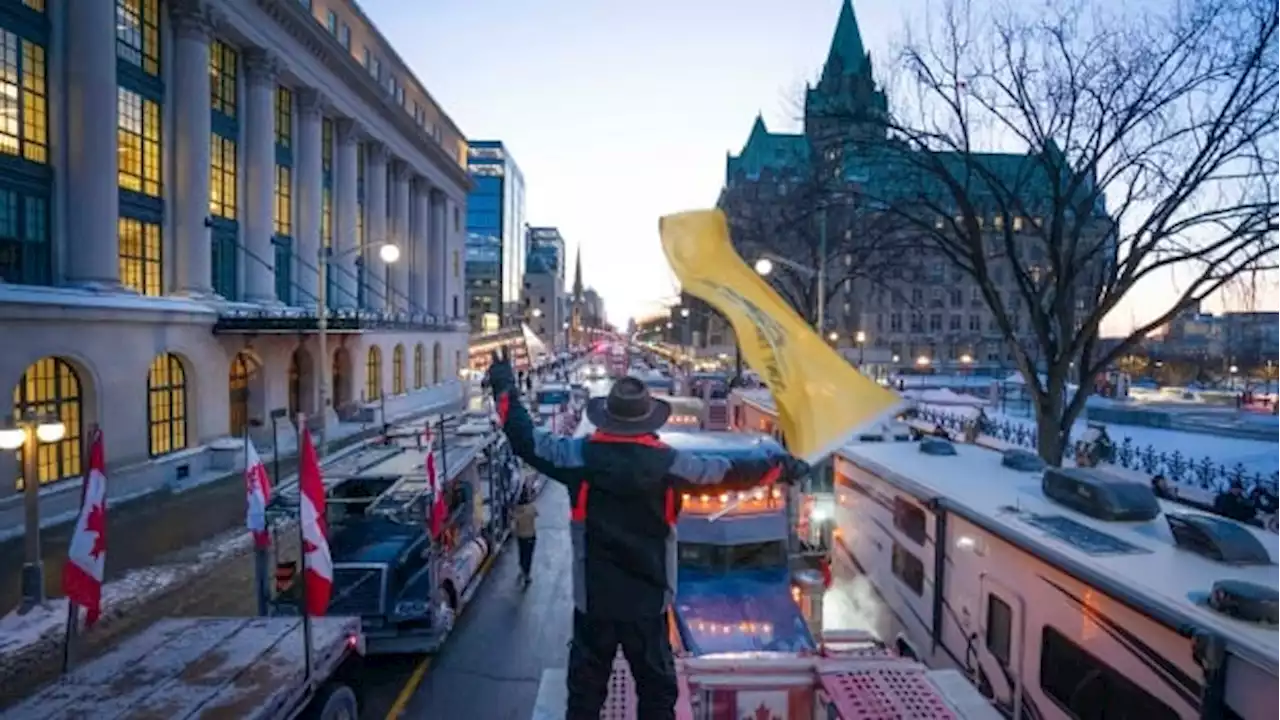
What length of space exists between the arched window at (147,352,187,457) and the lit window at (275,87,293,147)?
14.6m

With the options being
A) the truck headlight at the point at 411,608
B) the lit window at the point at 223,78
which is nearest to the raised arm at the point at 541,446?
the truck headlight at the point at 411,608

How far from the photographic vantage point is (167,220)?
88.8ft

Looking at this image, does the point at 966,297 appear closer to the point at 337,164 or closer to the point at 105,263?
the point at 337,164

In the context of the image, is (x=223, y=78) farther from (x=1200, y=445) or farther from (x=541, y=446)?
(x=1200, y=445)

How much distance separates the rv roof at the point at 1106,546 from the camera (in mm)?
5199

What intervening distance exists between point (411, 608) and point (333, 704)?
3119 mm

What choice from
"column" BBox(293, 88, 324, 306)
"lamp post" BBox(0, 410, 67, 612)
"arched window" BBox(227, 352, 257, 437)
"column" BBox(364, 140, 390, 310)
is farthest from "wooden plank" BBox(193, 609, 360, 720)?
"column" BBox(364, 140, 390, 310)

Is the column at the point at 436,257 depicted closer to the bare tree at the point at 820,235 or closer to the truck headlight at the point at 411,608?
the bare tree at the point at 820,235

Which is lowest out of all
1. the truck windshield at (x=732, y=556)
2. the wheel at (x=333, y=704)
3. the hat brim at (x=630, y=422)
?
the wheel at (x=333, y=704)

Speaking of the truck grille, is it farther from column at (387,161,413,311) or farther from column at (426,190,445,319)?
column at (426,190,445,319)

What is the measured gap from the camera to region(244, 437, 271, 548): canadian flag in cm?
1014

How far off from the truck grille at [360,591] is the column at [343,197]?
3570cm

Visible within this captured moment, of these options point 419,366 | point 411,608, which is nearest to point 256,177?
point 419,366

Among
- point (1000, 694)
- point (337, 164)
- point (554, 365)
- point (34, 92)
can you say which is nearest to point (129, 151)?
point (34, 92)
